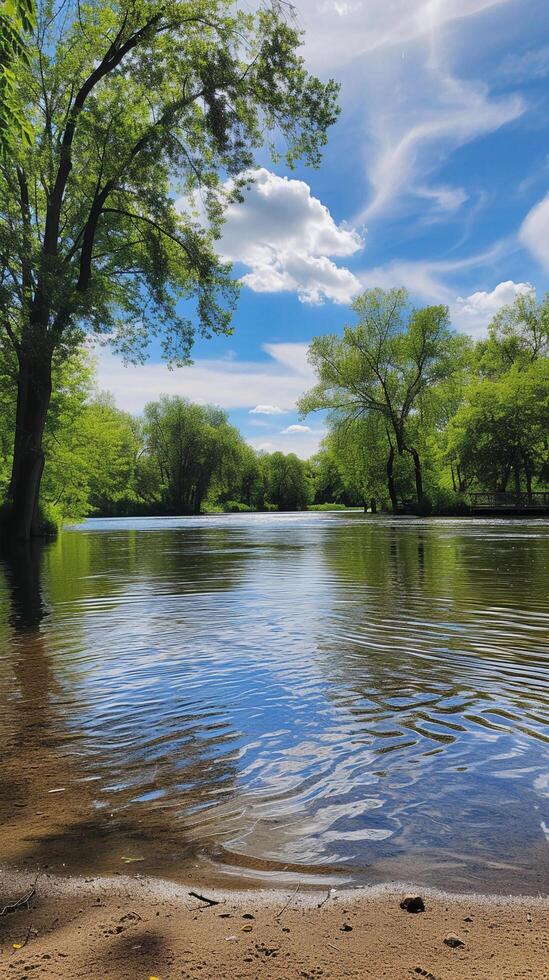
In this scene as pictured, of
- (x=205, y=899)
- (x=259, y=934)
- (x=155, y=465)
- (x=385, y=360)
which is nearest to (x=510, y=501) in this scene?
(x=385, y=360)

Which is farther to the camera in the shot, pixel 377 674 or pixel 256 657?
pixel 256 657

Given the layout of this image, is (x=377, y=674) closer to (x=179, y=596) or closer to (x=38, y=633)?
(x=38, y=633)

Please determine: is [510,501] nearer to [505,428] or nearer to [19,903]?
[505,428]

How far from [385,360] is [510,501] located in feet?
56.8

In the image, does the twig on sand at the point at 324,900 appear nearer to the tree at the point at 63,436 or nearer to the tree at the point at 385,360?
the tree at the point at 63,436

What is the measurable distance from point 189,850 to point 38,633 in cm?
575

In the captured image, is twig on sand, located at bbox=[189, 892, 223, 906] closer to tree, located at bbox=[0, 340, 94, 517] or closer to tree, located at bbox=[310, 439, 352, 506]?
tree, located at bbox=[0, 340, 94, 517]

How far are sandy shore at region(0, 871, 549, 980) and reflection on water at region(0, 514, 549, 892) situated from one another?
0.55 feet

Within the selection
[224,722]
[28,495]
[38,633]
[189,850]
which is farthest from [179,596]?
[28,495]

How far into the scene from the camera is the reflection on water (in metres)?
2.64

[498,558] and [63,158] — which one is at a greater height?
[63,158]

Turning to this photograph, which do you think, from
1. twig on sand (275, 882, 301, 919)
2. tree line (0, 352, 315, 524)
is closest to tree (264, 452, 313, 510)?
tree line (0, 352, 315, 524)

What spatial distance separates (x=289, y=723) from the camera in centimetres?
424

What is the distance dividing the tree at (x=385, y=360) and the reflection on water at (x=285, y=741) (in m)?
48.0
